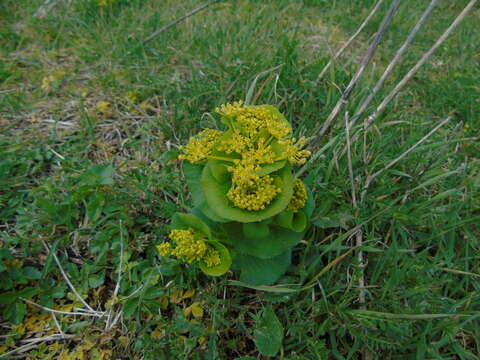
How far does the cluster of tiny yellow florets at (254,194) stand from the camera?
1388 mm

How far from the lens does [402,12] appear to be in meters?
4.17

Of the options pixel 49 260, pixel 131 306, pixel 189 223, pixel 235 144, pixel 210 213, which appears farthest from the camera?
pixel 49 260

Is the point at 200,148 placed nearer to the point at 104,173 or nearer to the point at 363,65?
the point at 104,173

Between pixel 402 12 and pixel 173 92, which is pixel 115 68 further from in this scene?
pixel 402 12

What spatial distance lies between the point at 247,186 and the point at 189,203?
0.75 metres

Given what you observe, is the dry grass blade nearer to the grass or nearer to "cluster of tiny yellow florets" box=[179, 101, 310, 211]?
the grass

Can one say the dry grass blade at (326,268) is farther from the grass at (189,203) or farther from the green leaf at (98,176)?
the green leaf at (98,176)

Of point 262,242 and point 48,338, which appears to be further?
point 48,338

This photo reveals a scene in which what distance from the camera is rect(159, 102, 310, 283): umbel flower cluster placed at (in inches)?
54.7

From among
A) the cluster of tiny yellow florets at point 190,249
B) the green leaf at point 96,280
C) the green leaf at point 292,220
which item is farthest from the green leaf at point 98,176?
the green leaf at point 292,220

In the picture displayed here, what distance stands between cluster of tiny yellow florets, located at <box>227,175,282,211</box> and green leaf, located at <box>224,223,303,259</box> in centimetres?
21

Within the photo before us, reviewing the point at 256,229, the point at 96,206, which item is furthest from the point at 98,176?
the point at 256,229

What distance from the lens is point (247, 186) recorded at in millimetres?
1426

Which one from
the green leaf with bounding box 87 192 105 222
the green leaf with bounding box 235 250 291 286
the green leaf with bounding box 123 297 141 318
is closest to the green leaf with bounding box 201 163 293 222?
the green leaf with bounding box 235 250 291 286
